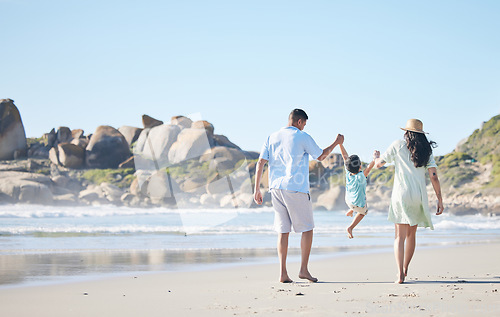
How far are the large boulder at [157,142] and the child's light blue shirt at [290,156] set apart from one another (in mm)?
92518

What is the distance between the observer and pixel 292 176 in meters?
5.69

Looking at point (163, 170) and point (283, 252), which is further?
point (163, 170)

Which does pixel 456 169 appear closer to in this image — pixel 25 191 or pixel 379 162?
pixel 25 191

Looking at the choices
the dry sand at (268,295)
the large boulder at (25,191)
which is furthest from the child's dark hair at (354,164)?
the large boulder at (25,191)

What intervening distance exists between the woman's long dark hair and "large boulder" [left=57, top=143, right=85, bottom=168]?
103706 millimetres

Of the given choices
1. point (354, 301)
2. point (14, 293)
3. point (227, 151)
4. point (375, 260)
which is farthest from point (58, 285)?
point (227, 151)

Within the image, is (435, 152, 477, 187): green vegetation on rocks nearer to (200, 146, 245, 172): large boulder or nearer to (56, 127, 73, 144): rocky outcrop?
(200, 146, 245, 172): large boulder

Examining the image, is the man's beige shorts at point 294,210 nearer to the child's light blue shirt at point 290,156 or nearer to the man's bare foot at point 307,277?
the child's light blue shirt at point 290,156

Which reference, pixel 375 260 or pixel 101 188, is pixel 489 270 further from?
pixel 101 188

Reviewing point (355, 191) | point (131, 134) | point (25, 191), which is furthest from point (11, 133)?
point (355, 191)

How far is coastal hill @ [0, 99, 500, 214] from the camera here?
77125 millimetres

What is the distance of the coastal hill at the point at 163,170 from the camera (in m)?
77.1

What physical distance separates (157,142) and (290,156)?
4083 inches

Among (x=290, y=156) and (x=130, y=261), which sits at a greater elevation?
(x=290, y=156)
